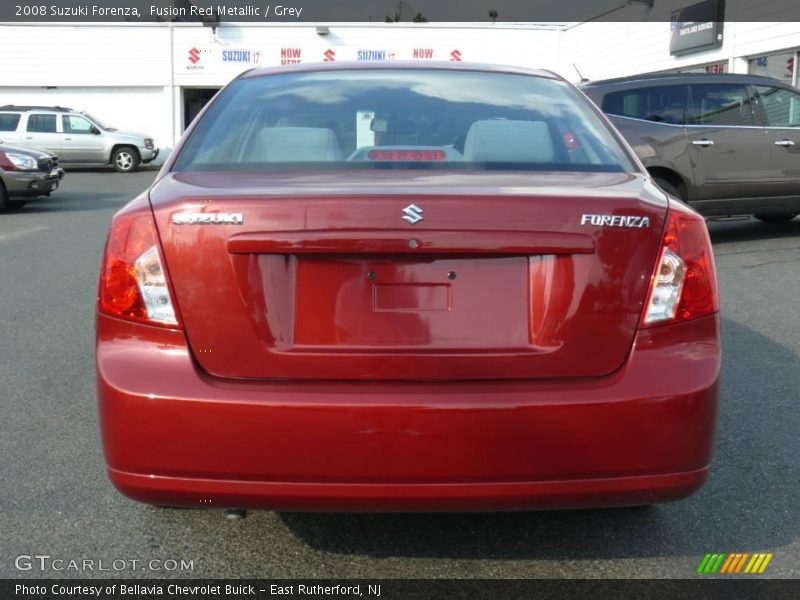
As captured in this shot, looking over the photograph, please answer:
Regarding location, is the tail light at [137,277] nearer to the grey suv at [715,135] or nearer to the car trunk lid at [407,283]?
the car trunk lid at [407,283]

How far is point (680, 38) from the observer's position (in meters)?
23.5

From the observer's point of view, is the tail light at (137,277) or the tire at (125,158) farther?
the tire at (125,158)

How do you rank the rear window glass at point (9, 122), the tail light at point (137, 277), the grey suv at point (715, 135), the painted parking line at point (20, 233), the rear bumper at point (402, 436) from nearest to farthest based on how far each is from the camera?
1. the rear bumper at point (402, 436)
2. the tail light at point (137, 277)
3. the grey suv at point (715, 135)
4. the painted parking line at point (20, 233)
5. the rear window glass at point (9, 122)

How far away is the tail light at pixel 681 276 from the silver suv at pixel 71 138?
26079 millimetres

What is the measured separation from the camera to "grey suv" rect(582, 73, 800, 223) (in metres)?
9.84

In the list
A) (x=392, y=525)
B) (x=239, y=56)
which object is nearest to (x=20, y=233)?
(x=392, y=525)

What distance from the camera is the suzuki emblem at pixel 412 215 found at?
2.52 metres

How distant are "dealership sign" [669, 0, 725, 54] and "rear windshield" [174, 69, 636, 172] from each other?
19.7 m

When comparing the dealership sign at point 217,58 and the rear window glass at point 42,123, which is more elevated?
the dealership sign at point 217,58

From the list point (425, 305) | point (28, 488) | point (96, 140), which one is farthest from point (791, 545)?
point (96, 140)

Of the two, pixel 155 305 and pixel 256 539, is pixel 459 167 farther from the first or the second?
pixel 256 539

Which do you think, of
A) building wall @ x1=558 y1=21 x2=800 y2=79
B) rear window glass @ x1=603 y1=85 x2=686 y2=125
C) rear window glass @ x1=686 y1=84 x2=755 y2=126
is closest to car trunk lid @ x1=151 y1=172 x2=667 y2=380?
rear window glass @ x1=603 y1=85 x2=686 y2=125

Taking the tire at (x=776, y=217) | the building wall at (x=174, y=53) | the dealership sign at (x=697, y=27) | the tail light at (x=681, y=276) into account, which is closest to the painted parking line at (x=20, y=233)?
the tire at (x=776, y=217)

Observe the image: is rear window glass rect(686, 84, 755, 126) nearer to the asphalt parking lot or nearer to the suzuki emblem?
the asphalt parking lot
